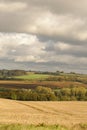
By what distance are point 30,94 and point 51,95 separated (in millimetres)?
7158

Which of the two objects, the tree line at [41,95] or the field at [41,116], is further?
the tree line at [41,95]

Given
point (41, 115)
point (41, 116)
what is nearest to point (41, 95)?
point (41, 115)

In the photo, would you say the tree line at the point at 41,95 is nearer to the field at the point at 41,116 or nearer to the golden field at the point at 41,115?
the golden field at the point at 41,115

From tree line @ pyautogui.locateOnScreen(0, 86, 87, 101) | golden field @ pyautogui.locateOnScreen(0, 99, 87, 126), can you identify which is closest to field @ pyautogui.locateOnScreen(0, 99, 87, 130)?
golden field @ pyautogui.locateOnScreen(0, 99, 87, 126)

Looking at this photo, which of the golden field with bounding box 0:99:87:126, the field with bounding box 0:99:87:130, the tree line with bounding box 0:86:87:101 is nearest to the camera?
the field with bounding box 0:99:87:130

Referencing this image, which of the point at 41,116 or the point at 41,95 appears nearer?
the point at 41,116

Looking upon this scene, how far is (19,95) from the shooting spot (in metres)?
104

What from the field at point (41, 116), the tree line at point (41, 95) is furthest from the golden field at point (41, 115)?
the tree line at point (41, 95)

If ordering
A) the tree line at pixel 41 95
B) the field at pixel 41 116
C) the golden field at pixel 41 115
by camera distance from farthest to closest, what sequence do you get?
the tree line at pixel 41 95
the golden field at pixel 41 115
the field at pixel 41 116

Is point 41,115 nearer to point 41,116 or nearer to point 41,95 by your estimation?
point 41,116

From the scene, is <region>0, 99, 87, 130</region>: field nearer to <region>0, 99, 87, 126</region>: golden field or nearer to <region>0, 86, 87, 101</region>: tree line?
<region>0, 99, 87, 126</region>: golden field

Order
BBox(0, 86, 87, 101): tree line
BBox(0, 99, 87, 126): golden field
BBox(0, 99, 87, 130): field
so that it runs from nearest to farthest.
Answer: BBox(0, 99, 87, 130): field < BBox(0, 99, 87, 126): golden field < BBox(0, 86, 87, 101): tree line

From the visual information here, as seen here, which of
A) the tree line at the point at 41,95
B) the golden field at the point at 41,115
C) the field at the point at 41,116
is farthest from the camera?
A: the tree line at the point at 41,95

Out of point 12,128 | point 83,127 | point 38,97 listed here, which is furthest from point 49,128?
point 38,97
